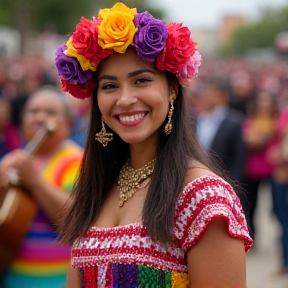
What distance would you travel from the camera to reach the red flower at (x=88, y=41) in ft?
8.38

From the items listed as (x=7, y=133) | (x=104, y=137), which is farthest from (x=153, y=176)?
(x=7, y=133)

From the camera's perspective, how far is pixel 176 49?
2562mm

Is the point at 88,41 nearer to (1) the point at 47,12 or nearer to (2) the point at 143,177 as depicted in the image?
(2) the point at 143,177

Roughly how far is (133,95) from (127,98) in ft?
0.08

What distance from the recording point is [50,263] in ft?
13.5

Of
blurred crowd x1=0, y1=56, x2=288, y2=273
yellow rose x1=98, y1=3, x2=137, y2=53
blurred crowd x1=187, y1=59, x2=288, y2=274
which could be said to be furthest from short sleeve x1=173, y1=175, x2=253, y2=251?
blurred crowd x1=187, y1=59, x2=288, y2=274

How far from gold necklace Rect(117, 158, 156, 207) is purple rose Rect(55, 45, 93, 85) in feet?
1.31

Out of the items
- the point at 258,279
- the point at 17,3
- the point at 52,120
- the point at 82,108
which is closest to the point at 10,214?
the point at 52,120

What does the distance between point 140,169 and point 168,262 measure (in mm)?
466

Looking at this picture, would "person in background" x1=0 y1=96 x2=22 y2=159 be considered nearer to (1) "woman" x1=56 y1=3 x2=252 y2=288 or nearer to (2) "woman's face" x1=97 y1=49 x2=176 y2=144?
(1) "woman" x1=56 y1=3 x2=252 y2=288

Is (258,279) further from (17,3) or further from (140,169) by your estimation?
(17,3)

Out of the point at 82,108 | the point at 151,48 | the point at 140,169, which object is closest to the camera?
the point at 151,48

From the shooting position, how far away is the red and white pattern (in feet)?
7.57

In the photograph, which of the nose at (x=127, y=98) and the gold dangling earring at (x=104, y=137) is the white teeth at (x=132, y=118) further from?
the gold dangling earring at (x=104, y=137)
